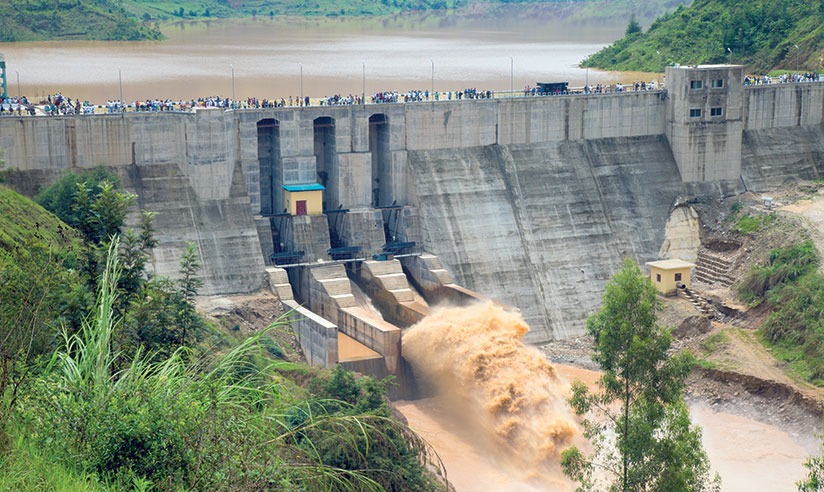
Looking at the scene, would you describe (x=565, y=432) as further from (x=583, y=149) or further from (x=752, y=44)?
(x=752, y=44)

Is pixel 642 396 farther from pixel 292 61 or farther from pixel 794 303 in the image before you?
pixel 292 61

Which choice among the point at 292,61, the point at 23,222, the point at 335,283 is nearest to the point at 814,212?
the point at 335,283

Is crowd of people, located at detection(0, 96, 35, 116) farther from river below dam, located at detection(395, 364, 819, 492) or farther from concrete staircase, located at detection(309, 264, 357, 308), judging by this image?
river below dam, located at detection(395, 364, 819, 492)

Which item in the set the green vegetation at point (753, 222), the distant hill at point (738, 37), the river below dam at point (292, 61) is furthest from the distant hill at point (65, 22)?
the green vegetation at point (753, 222)

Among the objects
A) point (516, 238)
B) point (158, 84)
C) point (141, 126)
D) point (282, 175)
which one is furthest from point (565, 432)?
point (158, 84)

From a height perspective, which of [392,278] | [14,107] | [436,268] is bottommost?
[392,278]

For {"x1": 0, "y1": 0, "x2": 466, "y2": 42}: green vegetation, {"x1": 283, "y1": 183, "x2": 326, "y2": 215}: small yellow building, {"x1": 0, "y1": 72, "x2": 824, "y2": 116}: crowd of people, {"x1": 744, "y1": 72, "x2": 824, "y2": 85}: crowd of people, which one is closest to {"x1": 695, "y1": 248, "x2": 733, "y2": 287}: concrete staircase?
{"x1": 0, "y1": 72, "x2": 824, "y2": 116}: crowd of people

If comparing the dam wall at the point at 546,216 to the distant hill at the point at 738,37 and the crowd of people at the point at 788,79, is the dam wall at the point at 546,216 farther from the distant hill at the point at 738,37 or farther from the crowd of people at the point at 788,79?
the distant hill at the point at 738,37
